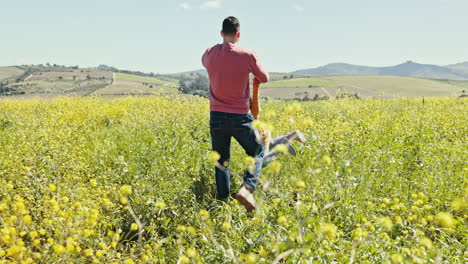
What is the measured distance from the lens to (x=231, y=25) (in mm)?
3330

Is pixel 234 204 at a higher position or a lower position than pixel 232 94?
lower

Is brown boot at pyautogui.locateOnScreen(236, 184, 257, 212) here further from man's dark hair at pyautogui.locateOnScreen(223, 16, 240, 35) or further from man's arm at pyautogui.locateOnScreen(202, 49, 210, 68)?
man's dark hair at pyautogui.locateOnScreen(223, 16, 240, 35)

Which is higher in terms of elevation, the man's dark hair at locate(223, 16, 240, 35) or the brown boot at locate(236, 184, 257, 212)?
the man's dark hair at locate(223, 16, 240, 35)

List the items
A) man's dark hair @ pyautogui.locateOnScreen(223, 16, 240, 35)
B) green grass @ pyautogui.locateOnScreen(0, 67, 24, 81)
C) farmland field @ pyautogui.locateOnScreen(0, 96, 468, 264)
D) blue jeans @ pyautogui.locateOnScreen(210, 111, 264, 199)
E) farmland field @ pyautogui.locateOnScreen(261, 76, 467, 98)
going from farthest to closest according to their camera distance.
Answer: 1. green grass @ pyautogui.locateOnScreen(0, 67, 24, 81)
2. farmland field @ pyautogui.locateOnScreen(261, 76, 467, 98)
3. blue jeans @ pyautogui.locateOnScreen(210, 111, 264, 199)
4. man's dark hair @ pyautogui.locateOnScreen(223, 16, 240, 35)
5. farmland field @ pyautogui.locateOnScreen(0, 96, 468, 264)

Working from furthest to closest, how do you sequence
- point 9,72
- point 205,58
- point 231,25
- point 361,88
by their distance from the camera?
point 9,72
point 361,88
point 205,58
point 231,25

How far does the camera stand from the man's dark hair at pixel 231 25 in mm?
3330

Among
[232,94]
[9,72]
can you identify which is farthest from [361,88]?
[9,72]

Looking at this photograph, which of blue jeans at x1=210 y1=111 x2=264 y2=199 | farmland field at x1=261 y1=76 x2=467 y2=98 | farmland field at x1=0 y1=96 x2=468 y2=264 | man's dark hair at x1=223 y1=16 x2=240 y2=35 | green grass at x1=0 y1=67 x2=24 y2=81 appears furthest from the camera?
green grass at x1=0 y1=67 x2=24 y2=81

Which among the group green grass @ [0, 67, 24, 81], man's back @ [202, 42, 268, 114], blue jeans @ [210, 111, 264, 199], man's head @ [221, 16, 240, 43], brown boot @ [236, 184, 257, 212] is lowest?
brown boot @ [236, 184, 257, 212]

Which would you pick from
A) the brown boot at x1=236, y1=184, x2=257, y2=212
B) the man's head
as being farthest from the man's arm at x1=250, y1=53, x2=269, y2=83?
the brown boot at x1=236, y1=184, x2=257, y2=212

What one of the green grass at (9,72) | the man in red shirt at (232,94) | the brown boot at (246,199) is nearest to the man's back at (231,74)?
the man in red shirt at (232,94)

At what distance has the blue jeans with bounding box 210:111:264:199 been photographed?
11.6 ft

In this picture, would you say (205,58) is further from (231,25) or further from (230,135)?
(230,135)

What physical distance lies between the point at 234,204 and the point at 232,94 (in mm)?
1258
